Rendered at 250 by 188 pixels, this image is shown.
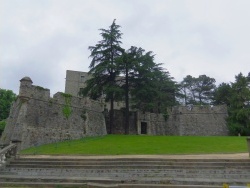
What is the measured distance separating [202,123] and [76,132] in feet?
54.0

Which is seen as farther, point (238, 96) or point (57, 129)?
point (238, 96)

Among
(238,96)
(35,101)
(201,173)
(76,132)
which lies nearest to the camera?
(201,173)

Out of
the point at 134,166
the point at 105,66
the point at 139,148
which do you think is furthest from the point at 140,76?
the point at 134,166

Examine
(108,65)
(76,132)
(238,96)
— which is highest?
(108,65)

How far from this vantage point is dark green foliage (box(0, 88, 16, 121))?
39.6 metres

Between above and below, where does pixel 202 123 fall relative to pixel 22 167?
above

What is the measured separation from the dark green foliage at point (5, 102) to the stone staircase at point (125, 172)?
1230 inches

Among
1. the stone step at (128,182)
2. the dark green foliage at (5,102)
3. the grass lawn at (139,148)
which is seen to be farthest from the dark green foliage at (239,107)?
the dark green foliage at (5,102)

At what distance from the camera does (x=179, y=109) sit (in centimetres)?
3177

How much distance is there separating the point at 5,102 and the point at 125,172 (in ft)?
120

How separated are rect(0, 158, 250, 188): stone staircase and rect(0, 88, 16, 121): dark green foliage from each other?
3125 cm

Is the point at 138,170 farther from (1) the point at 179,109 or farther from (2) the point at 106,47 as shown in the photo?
(1) the point at 179,109

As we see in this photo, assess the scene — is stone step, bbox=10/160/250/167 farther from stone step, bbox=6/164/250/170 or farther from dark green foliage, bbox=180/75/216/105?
dark green foliage, bbox=180/75/216/105

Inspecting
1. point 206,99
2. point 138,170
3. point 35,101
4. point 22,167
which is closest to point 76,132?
point 35,101
